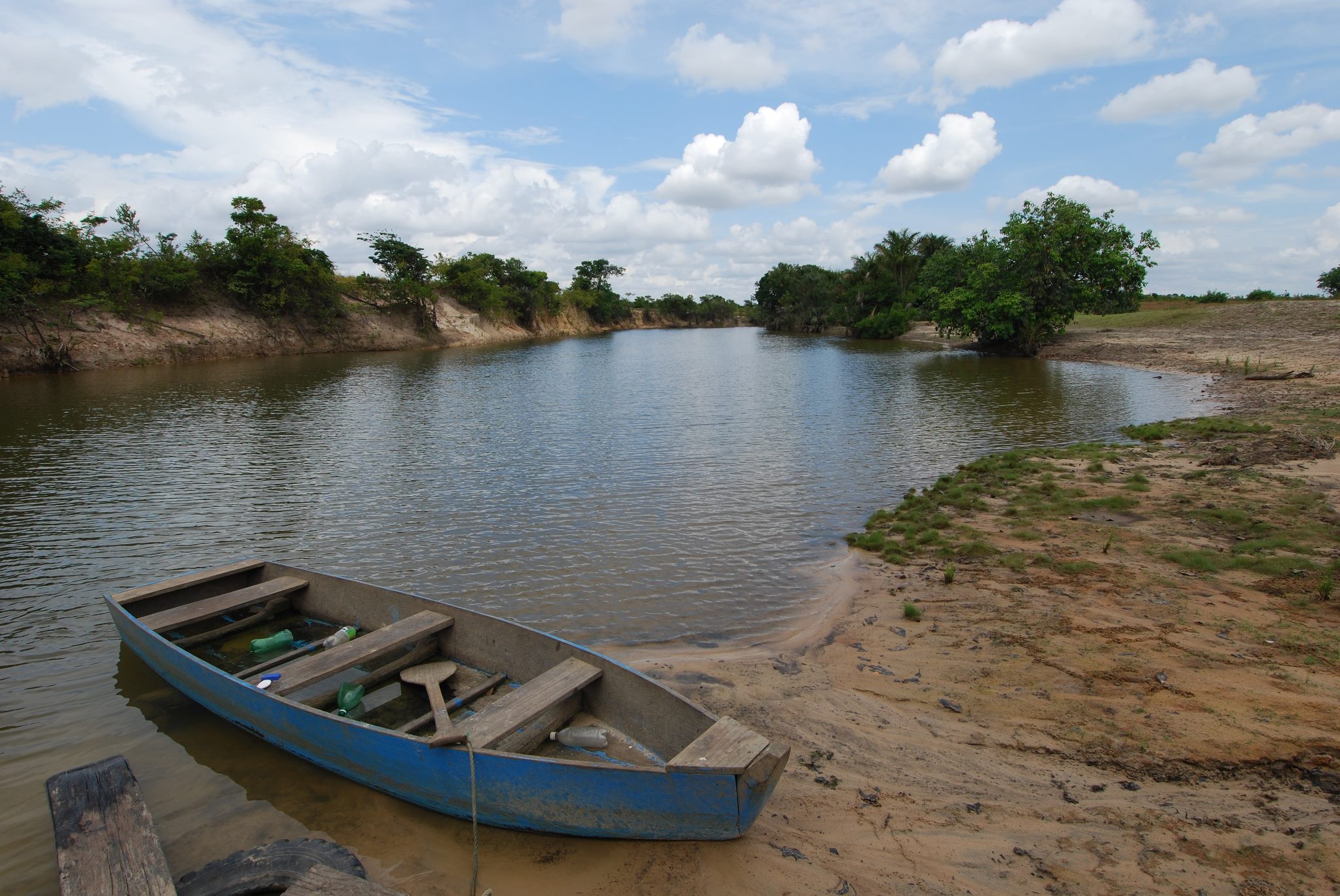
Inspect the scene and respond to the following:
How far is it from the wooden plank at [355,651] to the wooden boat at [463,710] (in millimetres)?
19

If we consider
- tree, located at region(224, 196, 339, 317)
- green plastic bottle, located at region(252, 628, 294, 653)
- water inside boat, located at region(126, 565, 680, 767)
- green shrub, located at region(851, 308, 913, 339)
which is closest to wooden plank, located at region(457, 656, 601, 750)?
water inside boat, located at region(126, 565, 680, 767)

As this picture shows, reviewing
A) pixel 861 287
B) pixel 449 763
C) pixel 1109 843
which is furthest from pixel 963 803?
pixel 861 287

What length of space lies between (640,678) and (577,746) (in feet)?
2.55

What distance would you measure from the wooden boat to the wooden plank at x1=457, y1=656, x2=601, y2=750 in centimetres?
1

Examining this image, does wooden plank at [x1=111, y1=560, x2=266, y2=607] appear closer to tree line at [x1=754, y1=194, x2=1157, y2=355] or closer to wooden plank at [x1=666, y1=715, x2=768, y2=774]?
wooden plank at [x1=666, y1=715, x2=768, y2=774]

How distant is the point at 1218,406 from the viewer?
21.2 meters

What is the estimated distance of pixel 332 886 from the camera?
3.87 meters

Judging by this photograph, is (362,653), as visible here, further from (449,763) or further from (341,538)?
(341,538)

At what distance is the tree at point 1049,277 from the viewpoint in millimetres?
37750

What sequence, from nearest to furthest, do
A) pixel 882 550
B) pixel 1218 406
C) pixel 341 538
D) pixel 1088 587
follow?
pixel 1088 587 < pixel 882 550 < pixel 341 538 < pixel 1218 406

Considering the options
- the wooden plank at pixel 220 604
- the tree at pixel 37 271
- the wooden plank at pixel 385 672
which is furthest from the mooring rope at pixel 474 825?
the tree at pixel 37 271

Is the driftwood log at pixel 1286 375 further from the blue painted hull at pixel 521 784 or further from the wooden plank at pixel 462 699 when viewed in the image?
the wooden plank at pixel 462 699

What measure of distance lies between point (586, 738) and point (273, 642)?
4244 millimetres

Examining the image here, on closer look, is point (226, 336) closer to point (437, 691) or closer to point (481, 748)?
point (437, 691)
